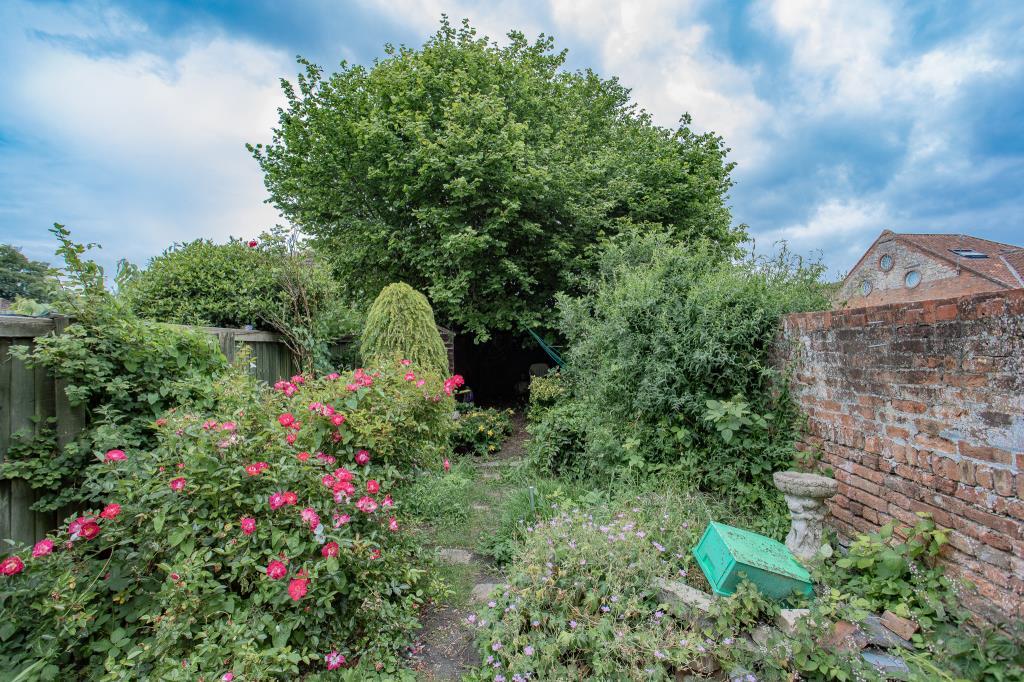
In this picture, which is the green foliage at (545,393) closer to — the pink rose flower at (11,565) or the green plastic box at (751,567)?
the green plastic box at (751,567)

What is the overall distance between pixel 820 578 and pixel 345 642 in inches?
87.8

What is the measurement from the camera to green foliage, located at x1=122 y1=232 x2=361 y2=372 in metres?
A: 4.37

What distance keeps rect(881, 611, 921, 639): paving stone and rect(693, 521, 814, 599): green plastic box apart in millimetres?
278

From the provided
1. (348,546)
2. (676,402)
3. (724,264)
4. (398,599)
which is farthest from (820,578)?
(724,264)

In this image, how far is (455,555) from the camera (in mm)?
2975

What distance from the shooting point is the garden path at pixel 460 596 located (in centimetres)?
199

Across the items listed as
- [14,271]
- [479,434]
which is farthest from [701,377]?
[14,271]

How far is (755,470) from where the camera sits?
9.73ft

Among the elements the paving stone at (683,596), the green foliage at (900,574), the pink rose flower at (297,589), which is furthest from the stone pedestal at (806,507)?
the pink rose flower at (297,589)

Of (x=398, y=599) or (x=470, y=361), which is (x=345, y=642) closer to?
(x=398, y=599)

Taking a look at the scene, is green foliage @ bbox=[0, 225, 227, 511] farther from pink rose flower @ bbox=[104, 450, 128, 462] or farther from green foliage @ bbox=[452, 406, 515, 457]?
green foliage @ bbox=[452, 406, 515, 457]

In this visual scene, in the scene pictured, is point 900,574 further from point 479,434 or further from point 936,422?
point 479,434

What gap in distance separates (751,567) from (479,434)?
13.7ft

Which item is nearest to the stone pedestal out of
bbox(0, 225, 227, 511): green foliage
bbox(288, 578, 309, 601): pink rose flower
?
bbox(288, 578, 309, 601): pink rose flower
